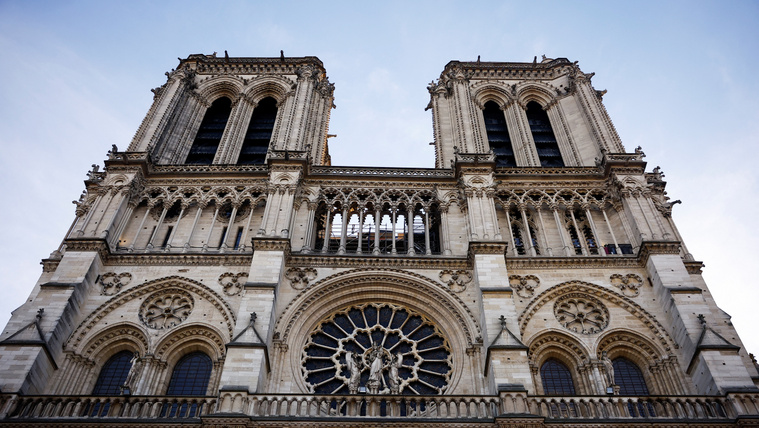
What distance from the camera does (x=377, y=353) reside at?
60.0 ft

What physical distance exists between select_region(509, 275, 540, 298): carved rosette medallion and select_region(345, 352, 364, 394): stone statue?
547 centimetres

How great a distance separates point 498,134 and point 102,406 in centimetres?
2079

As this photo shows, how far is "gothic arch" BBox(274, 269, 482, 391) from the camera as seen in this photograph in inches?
741

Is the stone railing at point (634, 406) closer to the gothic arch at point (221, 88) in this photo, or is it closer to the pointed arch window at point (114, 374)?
the pointed arch window at point (114, 374)

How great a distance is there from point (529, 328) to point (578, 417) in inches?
155

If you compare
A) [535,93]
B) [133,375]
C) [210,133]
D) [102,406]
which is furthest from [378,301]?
[535,93]

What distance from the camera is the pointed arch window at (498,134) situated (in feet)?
93.3

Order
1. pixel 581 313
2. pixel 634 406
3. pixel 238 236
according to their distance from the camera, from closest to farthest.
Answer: pixel 634 406 < pixel 581 313 < pixel 238 236

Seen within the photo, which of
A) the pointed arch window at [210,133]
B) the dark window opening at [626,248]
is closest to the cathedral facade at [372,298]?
the dark window opening at [626,248]

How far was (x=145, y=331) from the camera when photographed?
62.5 ft

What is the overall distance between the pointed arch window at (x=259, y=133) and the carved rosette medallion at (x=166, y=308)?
8.77 metres

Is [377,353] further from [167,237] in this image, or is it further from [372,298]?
[167,237]

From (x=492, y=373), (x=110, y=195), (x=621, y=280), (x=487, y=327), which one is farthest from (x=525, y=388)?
(x=110, y=195)

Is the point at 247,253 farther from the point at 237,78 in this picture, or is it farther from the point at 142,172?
the point at 237,78
